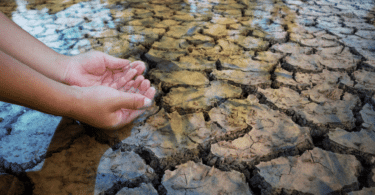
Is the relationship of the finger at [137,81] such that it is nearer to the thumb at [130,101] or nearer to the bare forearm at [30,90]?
the thumb at [130,101]

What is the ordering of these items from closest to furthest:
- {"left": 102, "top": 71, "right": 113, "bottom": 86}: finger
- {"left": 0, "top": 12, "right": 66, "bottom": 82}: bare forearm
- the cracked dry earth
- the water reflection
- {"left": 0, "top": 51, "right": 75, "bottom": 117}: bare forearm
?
{"left": 0, "top": 51, "right": 75, "bottom": 117}: bare forearm
the cracked dry earth
{"left": 0, "top": 12, "right": 66, "bottom": 82}: bare forearm
{"left": 102, "top": 71, "right": 113, "bottom": 86}: finger
the water reflection

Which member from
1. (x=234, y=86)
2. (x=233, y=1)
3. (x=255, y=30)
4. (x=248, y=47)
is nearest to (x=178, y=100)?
(x=234, y=86)

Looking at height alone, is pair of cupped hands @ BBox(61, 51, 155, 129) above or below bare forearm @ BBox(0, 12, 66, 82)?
below

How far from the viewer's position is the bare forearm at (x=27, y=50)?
967mm

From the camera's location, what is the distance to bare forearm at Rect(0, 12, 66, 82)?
3.17 ft

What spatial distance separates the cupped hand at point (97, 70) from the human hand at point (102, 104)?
234 millimetres

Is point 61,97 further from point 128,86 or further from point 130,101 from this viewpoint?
point 128,86

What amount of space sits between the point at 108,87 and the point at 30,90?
28 centimetres

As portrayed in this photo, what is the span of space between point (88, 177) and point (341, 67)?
69.7 inches

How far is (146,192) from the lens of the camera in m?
0.79

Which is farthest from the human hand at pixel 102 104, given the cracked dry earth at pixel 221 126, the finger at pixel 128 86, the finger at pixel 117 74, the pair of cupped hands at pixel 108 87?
the finger at pixel 117 74

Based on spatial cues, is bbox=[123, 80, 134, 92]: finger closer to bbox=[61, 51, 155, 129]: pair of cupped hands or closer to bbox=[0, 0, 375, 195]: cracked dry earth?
bbox=[61, 51, 155, 129]: pair of cupped hands

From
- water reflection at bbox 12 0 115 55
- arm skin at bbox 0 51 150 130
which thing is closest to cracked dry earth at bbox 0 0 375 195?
water reflection at bbox 12 0 115 55

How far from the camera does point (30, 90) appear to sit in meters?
0.74
